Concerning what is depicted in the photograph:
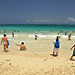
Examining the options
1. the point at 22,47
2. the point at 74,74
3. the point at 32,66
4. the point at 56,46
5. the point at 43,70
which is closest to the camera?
the point at 74,74

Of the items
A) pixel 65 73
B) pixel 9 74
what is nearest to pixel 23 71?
pixel 9 74

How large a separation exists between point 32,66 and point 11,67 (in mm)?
974

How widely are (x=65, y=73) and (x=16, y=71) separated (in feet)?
6.78

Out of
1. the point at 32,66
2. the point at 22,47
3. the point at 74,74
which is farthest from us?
the point at 22,47

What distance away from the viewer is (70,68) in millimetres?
5168

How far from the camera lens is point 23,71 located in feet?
16.1

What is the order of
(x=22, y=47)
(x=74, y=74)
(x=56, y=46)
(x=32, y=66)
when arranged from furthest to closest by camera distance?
(x=22, y=47)
(x=56, y=46)
(x=32, y=66)
(x=74, y=74)

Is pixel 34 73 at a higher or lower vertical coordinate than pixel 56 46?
lower

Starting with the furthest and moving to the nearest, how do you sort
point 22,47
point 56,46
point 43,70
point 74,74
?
point 22,47, point 56,46, point 43,70, point 74,74

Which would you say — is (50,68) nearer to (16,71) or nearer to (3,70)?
(16,71)

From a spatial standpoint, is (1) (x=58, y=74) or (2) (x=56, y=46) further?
(2) (x=56, y=46)

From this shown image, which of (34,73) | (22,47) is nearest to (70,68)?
(34,73)

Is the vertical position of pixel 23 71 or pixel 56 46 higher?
pixel 56 46

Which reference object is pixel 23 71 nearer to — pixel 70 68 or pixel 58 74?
pixel 58 74
